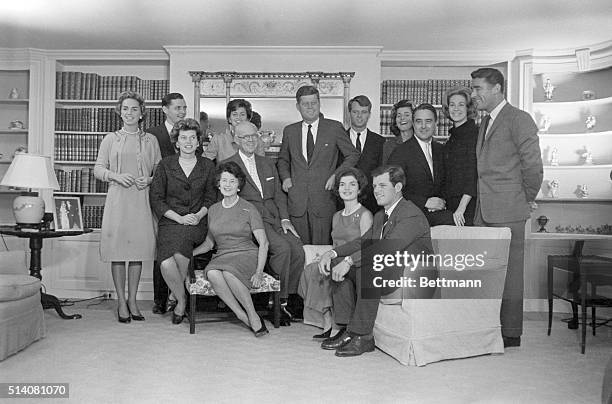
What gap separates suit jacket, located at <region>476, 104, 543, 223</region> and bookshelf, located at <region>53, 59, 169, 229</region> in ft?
7.55

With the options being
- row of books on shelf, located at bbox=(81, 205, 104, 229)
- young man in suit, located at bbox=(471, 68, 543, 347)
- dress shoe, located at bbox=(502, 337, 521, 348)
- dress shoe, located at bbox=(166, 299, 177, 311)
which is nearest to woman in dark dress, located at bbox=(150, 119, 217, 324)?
dress shoe, located at bbox=(166, 299, 177, 311)

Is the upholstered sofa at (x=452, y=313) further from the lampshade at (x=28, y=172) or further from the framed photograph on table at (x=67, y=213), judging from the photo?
the framed photograph on table at (x=67, y=213)

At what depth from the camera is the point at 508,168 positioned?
93.4 inches

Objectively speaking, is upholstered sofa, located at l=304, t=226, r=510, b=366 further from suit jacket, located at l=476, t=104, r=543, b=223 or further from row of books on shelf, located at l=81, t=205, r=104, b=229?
row of books on shelf, located at l=81, t=205, r=104, b=229

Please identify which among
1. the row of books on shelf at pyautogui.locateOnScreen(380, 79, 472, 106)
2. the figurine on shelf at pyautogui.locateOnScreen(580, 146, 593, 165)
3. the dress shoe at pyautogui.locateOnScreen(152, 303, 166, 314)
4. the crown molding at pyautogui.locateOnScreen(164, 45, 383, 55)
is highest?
the crown molding at pyautogui.locateOnScreen(164, 45, 383, 55)

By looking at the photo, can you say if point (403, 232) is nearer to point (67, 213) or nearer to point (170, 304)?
point (170, 304)

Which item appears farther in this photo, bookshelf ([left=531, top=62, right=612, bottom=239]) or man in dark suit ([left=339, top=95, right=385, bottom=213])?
man in dark suit ([left=339, top=95, right=385, bottom=213])

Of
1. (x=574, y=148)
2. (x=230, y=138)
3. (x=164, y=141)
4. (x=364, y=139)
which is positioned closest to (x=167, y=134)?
(x=164, y=141)

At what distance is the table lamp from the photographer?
281cm

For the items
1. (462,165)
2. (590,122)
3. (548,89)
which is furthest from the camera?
(462,165)

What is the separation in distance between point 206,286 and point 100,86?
180 centimetres

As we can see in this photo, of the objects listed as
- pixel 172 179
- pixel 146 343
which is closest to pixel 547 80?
pixel 172 179

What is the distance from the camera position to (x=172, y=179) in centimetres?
296

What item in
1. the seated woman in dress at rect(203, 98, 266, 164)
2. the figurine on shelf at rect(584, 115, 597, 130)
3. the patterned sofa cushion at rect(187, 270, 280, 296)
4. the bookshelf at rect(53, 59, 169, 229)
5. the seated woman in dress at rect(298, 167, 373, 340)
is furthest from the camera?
the bookshelf at rect(53, 59, 169, 229)
